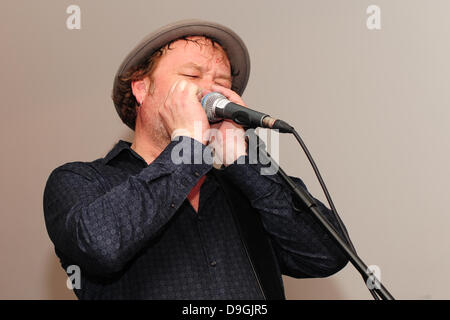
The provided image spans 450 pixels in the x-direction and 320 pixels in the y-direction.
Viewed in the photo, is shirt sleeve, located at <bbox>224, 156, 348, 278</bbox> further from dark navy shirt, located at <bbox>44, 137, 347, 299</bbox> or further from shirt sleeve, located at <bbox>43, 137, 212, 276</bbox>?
shirt sleeve, located at <bbox>43, 137, 212, 276</bbox>

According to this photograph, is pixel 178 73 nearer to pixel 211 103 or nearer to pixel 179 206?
pixel 211 103

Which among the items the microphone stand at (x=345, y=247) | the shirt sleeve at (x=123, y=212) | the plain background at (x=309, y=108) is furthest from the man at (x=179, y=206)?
the plain background at (x=309, y=108)

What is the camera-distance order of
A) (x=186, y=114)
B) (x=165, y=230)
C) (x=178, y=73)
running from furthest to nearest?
(x=178, y=73), (x=165, y=230), (x=186, y=114)

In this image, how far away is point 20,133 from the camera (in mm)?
2293

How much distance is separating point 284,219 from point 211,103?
14.4 inches

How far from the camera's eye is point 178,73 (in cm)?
138

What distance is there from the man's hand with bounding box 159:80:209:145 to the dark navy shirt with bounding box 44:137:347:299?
0.10 feet

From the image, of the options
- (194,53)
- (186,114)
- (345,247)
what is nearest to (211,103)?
(186,114)

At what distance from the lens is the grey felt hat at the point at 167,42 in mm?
1424

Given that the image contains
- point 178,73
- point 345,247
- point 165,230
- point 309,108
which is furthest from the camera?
point 309,108

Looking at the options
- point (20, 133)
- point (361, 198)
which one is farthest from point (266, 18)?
point (20, 133)

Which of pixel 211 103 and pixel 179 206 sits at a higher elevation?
pixel 211 103

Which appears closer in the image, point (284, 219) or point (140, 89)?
point (284, 219)
